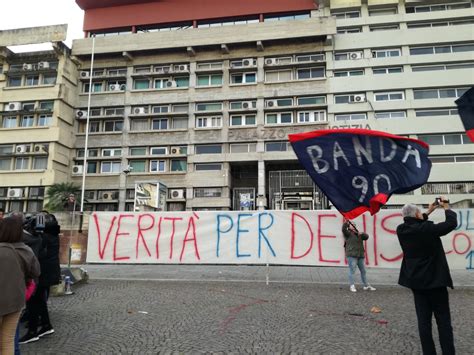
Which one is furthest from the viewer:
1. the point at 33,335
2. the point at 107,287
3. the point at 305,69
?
the point at 305,69

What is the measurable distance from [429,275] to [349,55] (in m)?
35.0

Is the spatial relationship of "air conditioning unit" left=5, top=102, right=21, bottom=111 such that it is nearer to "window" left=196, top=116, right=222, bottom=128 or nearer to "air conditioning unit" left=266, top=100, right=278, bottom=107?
"window" left=196, top=116, right=222, bottom=128

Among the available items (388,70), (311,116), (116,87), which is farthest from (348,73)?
(116,87)

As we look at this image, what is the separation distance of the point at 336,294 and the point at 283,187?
26272mm

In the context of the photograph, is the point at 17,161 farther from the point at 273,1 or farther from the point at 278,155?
the point at 273,1

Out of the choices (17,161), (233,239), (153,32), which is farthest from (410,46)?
(17,161)

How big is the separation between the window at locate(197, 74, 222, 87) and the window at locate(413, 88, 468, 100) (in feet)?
58.2

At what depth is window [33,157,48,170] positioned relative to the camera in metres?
36.0

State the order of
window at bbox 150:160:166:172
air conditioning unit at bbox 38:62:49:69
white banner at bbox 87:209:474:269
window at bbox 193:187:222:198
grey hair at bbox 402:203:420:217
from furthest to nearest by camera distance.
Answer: air conditioning unit at bbox 38:62:49:69 → window at bbox 150:160:166:172 → window at bbox 193:187:222:198 → white banner at bbox 87:209:474:269 → grey hair at bbox 402:203:420:217

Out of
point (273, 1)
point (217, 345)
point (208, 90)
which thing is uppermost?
point (273, 1)

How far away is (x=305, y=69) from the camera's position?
36656 millimetres

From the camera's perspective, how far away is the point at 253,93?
36250 millimetres

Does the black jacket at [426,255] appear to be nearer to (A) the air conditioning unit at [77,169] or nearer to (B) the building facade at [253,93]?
(B) the building facade at [253,93]

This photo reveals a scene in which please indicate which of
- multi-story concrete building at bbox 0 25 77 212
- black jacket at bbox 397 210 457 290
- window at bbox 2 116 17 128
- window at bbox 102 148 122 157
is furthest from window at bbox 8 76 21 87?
black jacket at bbox 397 210 457 290
